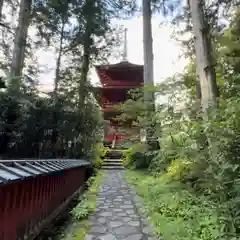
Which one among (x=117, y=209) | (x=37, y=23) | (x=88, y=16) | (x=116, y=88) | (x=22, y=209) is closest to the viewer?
(x=22, y=209)

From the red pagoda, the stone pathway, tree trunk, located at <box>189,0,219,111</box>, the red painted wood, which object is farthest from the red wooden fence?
the red pagoda

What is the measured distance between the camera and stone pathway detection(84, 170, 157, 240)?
365cm

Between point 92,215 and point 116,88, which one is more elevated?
point 116,88

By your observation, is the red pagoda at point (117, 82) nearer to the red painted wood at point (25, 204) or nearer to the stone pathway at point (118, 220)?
the stone pathway at point (118, 220)

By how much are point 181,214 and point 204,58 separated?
298cm

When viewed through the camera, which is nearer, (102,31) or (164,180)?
(164,180)

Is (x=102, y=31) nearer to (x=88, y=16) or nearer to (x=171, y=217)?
(x=88, y=16)

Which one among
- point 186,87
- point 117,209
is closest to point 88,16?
point 186,87

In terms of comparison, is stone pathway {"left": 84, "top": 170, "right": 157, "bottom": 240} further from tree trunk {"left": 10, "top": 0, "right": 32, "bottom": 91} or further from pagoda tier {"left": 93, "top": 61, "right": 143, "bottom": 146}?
pagoda tier {"left": 93, "top": 61, "right": 143, "bottom": 146}

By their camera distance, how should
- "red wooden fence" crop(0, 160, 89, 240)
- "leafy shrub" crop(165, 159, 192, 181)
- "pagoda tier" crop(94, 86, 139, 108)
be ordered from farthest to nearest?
"pagoda tier" crop(94, 86, 139, 108), "leafy shrub" crop(165, 159, 192, 181), "red wooden fence" crop(0, 160, 89, 240)

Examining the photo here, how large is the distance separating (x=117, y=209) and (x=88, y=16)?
824 cm

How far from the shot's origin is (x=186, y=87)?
7.58 m

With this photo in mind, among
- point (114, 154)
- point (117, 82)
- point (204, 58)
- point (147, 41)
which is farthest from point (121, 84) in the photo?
point (204, 58)

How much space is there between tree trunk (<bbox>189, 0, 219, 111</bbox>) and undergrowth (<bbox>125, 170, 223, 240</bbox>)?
5.57 ft
